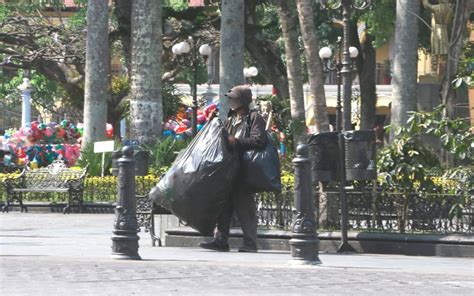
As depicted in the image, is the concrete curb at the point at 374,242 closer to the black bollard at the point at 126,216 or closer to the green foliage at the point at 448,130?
the green foliage at the point at 448,130

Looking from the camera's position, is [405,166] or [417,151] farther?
[417,151]

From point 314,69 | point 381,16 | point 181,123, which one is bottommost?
point 314,69

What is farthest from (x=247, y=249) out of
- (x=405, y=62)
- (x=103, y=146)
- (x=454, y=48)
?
(x=454, y=48)

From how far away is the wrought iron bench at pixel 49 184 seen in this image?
26.9 m

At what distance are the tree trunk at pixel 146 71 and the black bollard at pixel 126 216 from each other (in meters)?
15.3

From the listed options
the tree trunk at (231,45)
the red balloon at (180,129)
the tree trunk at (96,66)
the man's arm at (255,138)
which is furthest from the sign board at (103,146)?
the man's arm at (255,138)

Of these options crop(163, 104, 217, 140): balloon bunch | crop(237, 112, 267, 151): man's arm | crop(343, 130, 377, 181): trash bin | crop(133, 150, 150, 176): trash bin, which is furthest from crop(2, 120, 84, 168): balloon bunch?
crop(237, 112, 267, 151): man's arm

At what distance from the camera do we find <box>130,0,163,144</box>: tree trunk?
27094 mm

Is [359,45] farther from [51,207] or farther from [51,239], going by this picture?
[51,239]

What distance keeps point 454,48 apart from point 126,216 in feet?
56.3

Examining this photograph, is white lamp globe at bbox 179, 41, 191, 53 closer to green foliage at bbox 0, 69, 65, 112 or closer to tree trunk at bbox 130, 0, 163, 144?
tree trunk at bbox 130, 0, 163, 144

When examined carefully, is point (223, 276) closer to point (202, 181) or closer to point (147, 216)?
point (202, 181)

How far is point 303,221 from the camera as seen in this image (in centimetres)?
1170

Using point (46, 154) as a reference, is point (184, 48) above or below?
above
